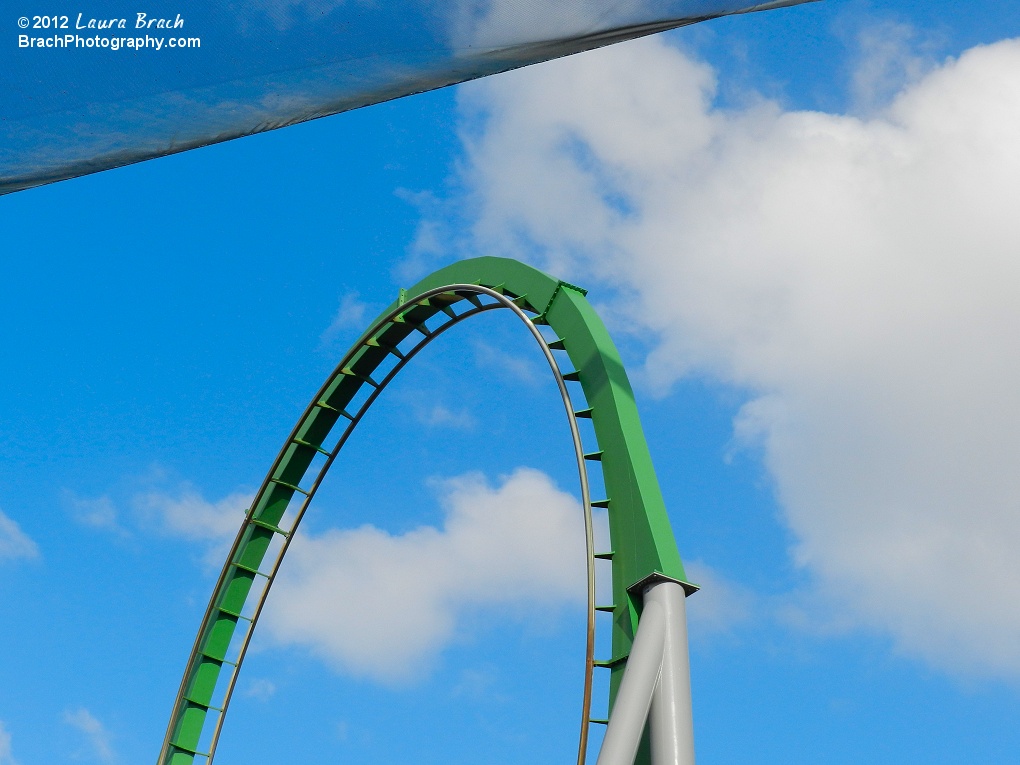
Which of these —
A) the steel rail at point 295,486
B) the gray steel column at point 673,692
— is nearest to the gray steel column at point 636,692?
the gray steel column at point 673,692

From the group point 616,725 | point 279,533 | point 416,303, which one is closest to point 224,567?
point 279,533

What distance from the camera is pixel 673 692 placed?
7.70 metres

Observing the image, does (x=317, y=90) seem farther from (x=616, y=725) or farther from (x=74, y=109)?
(x=616, y=725)

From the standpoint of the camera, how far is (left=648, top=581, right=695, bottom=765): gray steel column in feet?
24.3

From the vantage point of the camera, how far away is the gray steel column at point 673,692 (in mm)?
7422

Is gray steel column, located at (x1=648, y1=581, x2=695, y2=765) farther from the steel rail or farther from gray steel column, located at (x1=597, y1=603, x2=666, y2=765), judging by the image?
the steel rail

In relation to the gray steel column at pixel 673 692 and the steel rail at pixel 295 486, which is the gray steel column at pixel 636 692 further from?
the steel rail at pixel 295 486

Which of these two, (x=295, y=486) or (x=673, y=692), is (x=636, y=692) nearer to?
(x=673, y=692)

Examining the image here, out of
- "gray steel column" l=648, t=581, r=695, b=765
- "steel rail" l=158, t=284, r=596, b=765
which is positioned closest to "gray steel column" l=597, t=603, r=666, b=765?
"gray steel column" l=648, t=581, r=695, b=765

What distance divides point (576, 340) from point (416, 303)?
10.1 ft

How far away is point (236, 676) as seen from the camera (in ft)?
47.1

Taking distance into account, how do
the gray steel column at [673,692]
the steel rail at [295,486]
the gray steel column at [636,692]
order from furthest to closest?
the steel rail at [295,486] → the gray steel column at [673,692] → the gray steel column at [636,692]

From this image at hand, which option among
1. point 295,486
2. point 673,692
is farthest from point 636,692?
point 295,486

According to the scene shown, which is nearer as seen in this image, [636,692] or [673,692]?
[636,692]
